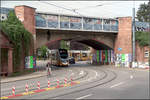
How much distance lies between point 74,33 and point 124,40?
35.3ft

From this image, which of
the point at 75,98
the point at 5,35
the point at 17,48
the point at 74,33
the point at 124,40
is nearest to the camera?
the point at 75,98

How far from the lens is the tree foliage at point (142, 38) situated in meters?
41.4

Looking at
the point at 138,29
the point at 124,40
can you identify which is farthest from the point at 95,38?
the point at 138,29

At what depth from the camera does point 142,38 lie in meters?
41.6

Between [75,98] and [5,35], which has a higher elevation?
[5,35]

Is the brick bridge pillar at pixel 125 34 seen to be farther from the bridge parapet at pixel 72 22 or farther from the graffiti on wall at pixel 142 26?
the graffiti on wall at pixel 142 26

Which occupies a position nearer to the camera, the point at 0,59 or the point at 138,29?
the point at 0,59

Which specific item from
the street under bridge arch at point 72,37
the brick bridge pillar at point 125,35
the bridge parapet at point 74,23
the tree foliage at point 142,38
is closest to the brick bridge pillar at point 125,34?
the brick bridge pillar at point 125,35

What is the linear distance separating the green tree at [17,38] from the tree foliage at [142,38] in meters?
24.1

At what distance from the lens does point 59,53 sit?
4147cm

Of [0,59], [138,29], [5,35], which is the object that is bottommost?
A: [0,59]

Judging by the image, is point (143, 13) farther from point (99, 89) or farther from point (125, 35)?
point (99, 89)

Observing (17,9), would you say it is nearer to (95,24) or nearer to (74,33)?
(74,33)

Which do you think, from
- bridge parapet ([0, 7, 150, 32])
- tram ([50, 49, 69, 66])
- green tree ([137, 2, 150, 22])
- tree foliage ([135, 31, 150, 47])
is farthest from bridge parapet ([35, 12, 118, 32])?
green tree ([137, 2, 150, 22])
